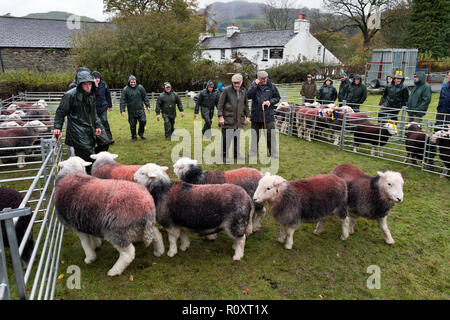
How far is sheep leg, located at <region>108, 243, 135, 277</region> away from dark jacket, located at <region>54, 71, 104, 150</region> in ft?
7.41

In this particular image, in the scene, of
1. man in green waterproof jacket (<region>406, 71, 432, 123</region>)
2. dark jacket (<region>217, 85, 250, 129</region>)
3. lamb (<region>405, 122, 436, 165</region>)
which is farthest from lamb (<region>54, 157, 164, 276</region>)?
man in green waterproof jacket (<region>406, 71, 432, 123</region>)

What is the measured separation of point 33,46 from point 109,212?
31.1 m

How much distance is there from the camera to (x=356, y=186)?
466cm

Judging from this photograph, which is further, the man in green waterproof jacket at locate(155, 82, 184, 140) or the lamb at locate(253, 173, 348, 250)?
the man in green waterproof jacket at locate(155, 82, 184, 140)

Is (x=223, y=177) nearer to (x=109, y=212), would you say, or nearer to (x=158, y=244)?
(x=158, y=244)

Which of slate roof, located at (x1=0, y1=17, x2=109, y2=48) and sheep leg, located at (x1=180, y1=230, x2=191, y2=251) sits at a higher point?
slate roof, located at (x1=0, y1=17, x2=109, y2=48)

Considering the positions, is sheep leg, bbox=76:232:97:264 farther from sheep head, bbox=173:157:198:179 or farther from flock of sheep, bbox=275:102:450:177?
flock of sheep, bbox=275:102:450:177

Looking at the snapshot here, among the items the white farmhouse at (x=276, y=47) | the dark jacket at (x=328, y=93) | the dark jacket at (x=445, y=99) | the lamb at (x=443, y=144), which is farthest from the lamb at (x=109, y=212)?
the white farmhouse at (x=276, y=47)

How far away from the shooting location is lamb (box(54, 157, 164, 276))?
3424 millimetres

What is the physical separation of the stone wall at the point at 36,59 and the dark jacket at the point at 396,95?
25.7 m

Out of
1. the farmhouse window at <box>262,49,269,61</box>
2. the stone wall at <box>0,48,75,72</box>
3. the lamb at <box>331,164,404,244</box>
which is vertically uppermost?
the farmhouse window at <box>262,49,269,61</box>

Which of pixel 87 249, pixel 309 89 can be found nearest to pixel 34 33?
pixel 309 89

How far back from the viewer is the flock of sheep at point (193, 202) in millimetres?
3504
